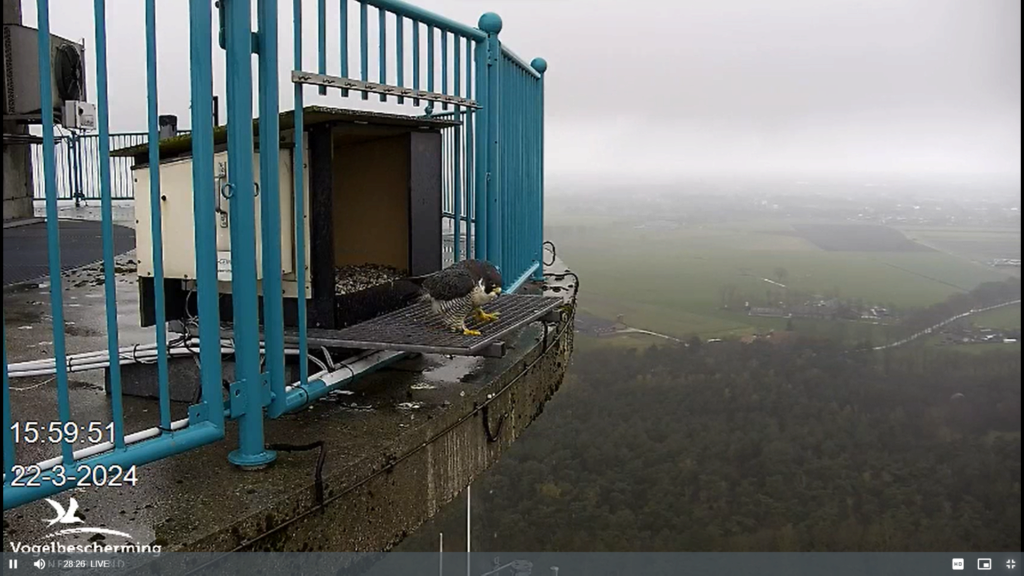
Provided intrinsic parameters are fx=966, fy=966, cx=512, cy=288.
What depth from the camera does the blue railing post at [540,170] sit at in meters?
7.17

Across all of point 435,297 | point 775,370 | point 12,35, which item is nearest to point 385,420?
point 435,297

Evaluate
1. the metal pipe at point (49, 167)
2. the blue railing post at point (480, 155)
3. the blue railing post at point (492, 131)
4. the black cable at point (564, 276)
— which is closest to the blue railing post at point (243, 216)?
the metal pipe at point (49, 167)

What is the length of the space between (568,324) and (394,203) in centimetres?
177

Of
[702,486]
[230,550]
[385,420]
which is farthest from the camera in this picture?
[702,486]

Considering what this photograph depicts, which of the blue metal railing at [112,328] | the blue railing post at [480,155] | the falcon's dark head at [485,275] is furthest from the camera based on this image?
the blue railing post at [480,155]

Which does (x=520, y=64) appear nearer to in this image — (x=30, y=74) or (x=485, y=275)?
(x=485, y=275)

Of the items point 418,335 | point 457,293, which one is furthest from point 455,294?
point 418,335

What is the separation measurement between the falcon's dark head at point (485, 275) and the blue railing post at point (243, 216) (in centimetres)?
131

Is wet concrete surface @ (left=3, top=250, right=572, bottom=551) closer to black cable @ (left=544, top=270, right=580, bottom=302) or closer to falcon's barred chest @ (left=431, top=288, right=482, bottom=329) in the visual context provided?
falcon's barred chest @ (left=431, top=288, right=482, bottom=329)

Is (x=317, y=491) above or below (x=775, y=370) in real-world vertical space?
above

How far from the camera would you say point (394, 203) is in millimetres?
4375

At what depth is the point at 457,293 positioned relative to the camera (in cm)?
384

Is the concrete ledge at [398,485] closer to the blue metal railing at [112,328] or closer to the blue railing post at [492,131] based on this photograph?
the blue metal railing at [112,328]

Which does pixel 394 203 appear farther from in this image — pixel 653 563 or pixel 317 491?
pixel 653 563
